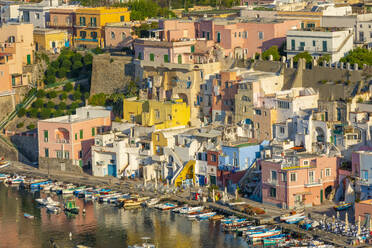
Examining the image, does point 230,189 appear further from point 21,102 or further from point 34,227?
point 21,102

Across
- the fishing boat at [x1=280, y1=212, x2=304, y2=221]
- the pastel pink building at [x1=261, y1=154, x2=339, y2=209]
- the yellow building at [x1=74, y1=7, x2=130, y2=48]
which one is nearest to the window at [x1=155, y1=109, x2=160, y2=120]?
the pastel pink building at [x1=261, y1=154, x2=339, y2=209]

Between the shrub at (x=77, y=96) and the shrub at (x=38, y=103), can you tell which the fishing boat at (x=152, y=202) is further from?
the shrub at (x=38, y=103)

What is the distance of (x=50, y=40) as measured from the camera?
104625 millimetres

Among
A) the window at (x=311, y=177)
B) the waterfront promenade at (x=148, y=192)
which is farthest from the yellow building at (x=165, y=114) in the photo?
the window at (x=311, y=177)

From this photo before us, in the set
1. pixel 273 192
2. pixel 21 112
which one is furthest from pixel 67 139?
pixel 273 192

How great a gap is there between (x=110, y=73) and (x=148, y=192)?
61.0 ft

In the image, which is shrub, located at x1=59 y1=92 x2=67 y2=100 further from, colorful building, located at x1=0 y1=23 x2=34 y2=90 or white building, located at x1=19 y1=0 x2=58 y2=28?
white building, located at x1=19 y1=0 x2=58 y2=28

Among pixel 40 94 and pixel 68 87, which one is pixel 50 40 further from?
pixel 40 94

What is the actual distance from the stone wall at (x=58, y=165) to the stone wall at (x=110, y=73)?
9678mm

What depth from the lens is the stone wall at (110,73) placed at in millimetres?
94938

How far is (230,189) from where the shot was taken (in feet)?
256

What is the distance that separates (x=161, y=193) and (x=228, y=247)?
1179 cm

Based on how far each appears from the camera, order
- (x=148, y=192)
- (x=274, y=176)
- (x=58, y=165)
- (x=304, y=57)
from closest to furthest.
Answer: (x=274, y=176), (x=148, y=192), (x=304, y=57), (x=58, y=165)

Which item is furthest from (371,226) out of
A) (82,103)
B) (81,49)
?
(81,49)
